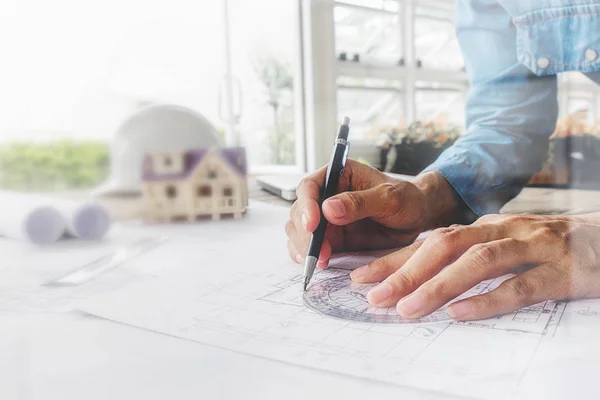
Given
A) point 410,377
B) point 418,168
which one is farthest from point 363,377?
point 418,168

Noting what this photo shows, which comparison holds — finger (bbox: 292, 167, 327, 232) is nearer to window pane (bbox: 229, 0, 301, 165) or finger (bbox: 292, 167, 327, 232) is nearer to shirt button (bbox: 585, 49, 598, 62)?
window pane (bbox: 229, 0, 301, 165)

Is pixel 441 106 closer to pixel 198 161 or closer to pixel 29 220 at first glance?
pixel 198 161

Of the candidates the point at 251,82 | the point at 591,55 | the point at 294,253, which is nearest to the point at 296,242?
the point at 294,253

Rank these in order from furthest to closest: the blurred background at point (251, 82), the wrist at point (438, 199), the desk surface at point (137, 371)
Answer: the wrist at point (438, 199)
the blurred background at point (251, 82)
the desk surface at point (137, 371)

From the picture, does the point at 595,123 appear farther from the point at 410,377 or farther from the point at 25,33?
the point at 25,33

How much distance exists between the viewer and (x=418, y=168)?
394mm

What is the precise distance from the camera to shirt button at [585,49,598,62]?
1.12ft

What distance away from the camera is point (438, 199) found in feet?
1.33

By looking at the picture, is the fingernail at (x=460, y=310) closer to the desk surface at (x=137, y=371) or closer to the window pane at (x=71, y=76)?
the desk surface at (x=137, y=371)

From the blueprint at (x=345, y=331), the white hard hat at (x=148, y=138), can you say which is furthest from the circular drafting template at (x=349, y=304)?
the white hard hat at (x=148, y=138)

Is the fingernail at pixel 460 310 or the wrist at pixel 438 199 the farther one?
the wrist at pixel 438 199

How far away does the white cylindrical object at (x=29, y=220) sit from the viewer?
311 millimetres

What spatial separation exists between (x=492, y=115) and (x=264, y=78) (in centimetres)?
16

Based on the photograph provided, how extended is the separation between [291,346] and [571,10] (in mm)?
282
